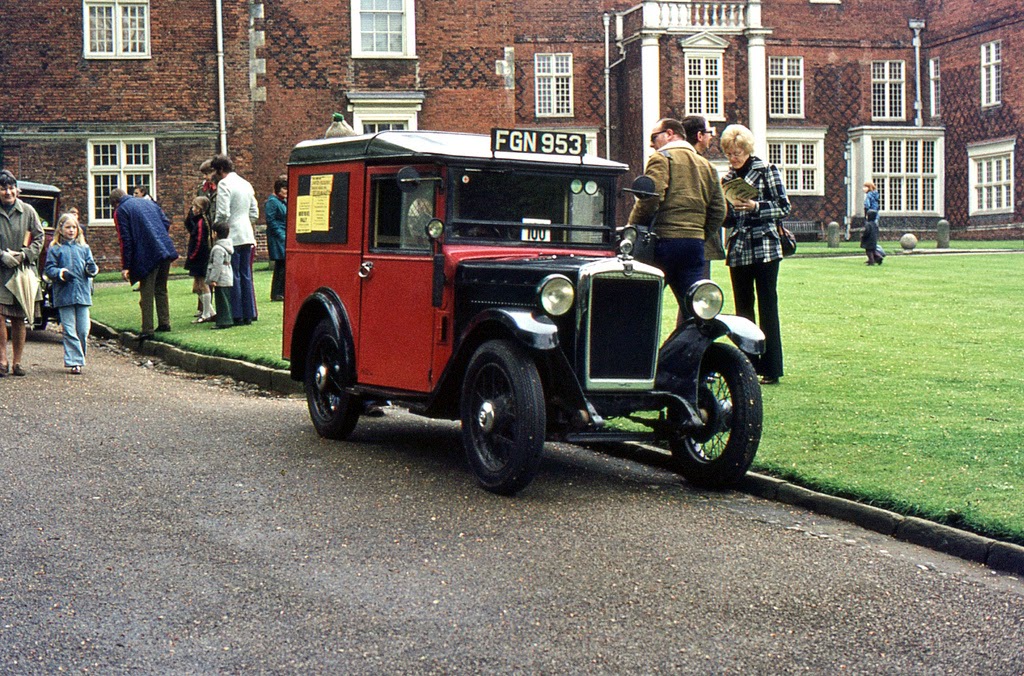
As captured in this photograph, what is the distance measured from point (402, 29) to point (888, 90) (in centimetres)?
2264

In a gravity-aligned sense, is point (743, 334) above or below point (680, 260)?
below

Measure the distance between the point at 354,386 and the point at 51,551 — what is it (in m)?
3.28

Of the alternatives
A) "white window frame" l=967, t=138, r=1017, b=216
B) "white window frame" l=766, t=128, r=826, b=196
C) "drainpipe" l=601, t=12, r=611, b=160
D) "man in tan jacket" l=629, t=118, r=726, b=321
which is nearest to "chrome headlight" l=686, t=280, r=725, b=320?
"man in tan jacket" l=629, t=118, r=726, b=321

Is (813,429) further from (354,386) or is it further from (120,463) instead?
(120,463)

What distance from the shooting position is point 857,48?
159ft

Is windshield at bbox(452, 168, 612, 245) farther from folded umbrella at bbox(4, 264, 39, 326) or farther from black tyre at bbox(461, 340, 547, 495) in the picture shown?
folded umbrella at bbox(4, 264, 39, 326)

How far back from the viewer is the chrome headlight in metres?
8.20

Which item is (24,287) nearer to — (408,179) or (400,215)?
(400,215)

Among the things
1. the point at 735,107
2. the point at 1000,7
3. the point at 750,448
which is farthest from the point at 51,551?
the point at 1000,7

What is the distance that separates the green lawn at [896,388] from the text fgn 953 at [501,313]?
0.72 meters

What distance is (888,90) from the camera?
161 ft

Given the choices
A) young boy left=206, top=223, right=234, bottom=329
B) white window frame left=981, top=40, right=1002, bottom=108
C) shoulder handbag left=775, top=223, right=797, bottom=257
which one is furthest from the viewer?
white window frame left=981, top=40, right=1002, bottom=108

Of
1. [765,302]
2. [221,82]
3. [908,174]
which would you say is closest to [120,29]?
[221,82]

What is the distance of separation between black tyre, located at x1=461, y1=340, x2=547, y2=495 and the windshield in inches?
45.4
